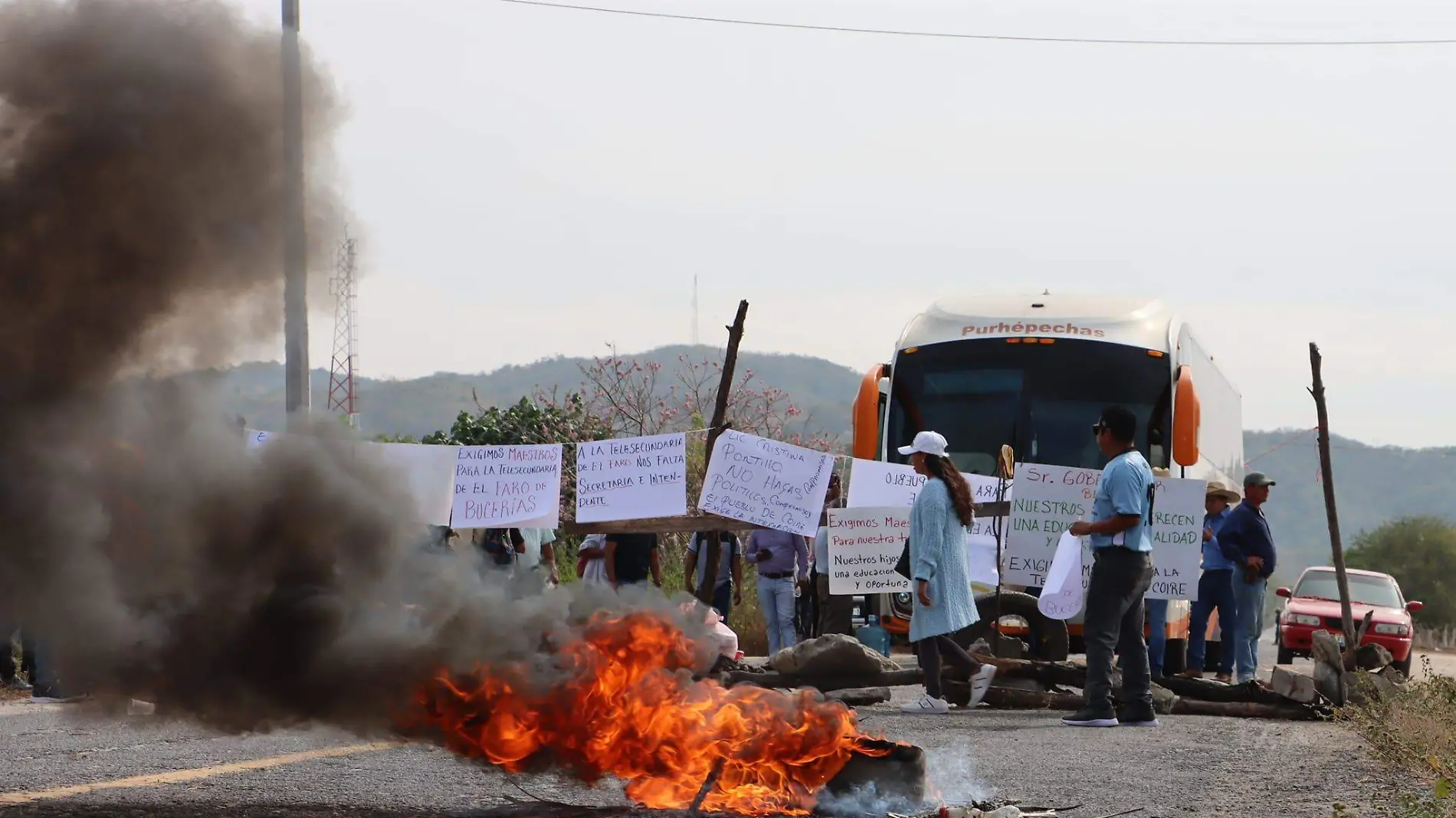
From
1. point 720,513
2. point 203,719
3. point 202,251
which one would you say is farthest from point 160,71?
point 720,513

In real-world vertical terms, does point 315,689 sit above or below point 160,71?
below

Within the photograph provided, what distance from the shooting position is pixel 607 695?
604 cm

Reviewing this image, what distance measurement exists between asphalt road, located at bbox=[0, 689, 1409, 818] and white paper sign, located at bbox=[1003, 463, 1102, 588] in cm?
328

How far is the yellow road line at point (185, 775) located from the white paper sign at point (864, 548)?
6547 millimetres

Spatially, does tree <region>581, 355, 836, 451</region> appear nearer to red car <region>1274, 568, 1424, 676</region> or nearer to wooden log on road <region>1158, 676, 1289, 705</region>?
red car <region>1274, 568, 1424, 676</region>

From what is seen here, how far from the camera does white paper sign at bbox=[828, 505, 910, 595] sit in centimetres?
1453

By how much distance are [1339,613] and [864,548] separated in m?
10.6

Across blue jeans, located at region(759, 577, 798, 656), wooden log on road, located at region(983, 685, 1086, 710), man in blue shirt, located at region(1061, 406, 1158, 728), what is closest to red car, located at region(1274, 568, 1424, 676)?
blue jeans, located at region(759, 577, 798, 656)

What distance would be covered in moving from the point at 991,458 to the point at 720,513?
9.94 feet

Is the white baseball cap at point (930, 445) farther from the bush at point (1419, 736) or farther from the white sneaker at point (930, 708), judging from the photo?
the bush at point (1419, 736)

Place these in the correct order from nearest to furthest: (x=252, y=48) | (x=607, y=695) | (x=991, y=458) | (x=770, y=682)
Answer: (x=607, y=695), (x=252, y=48), (x=770, y=682), (x=991, y=458)

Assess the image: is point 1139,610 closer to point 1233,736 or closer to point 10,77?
point 1233,736

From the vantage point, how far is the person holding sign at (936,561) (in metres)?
10.7

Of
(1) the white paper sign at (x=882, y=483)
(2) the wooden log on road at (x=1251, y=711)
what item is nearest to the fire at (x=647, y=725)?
(2) the wooden log on road at (x=1251, y=711)
